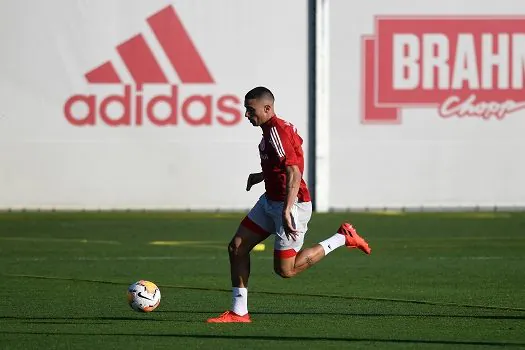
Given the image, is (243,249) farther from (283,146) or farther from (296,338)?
(296,338)

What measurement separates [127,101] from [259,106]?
55.7 ft

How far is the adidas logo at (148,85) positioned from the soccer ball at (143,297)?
1610 cm

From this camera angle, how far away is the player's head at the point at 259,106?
11820 mm

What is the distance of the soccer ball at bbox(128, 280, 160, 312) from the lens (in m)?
12.5

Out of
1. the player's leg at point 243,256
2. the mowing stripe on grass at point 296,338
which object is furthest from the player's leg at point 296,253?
the mowing stripe on grass at point 296,338

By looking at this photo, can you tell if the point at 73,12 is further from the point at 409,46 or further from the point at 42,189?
the point at 409,46

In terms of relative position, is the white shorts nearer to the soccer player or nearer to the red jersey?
the soccer player

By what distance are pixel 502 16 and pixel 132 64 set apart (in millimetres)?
7233

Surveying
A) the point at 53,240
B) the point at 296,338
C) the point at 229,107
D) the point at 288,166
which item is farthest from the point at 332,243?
the point at 229,107

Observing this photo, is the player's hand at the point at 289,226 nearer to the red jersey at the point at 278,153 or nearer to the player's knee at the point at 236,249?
the red jersey at the point at 278,153

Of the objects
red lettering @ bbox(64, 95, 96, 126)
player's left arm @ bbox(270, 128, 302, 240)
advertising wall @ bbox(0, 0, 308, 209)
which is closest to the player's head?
player's left arm @ bbox(270, 128, 302, 240)

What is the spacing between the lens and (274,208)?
12125 millimetres

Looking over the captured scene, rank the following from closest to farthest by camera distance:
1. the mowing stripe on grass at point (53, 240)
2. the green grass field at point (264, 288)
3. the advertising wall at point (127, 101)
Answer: the green grass field at point (264, 288), the mowing stripe on grass at point (53, 240), the advertising wall at point (127, 101)

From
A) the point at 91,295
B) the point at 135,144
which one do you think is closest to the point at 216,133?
the point at 135,144
